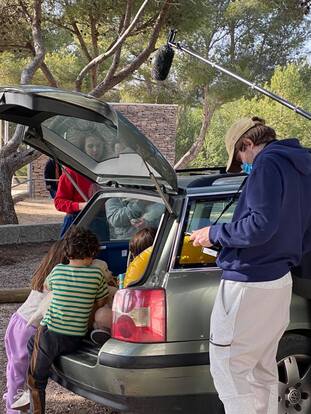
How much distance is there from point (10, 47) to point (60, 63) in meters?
10.6

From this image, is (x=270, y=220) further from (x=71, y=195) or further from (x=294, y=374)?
(x=71, y=195)

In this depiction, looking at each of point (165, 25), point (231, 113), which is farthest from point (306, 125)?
point (165, 25)

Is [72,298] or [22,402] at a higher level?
[72,298]

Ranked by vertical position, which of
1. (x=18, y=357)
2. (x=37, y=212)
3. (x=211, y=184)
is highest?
(x=211, y=184)

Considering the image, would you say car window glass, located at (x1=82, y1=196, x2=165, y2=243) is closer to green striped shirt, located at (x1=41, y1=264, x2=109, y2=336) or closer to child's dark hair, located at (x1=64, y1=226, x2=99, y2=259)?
child's dark hair, located at (x1=64, y1=226, x2=99, y2=259)

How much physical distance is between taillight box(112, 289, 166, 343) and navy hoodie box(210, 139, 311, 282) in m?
0.39

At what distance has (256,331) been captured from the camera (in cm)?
281

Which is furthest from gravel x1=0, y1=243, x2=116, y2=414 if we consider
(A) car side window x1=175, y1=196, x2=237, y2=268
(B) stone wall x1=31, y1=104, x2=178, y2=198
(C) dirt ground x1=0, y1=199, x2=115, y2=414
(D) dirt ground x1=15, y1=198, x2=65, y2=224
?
(B) stone wall x1=31, y1=104, x2=178, y2=198

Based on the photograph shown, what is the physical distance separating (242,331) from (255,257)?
1.09 feet

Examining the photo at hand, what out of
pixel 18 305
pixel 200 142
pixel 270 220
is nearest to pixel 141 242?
pixel 270 220

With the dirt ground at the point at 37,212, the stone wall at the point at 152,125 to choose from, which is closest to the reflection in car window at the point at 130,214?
the dirt ground at the point at 37,212

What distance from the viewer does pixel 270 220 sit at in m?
2.61

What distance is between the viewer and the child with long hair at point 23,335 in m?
3.81

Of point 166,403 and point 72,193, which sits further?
point 72,193
